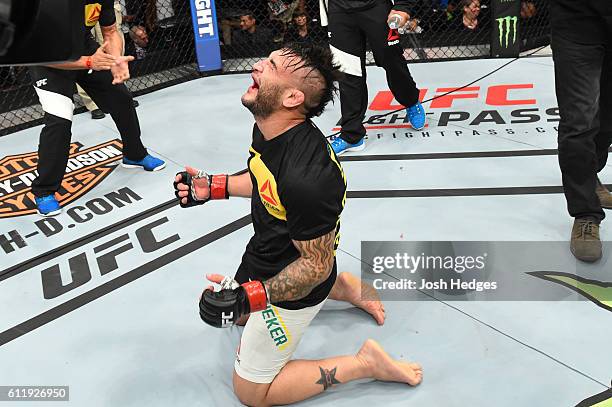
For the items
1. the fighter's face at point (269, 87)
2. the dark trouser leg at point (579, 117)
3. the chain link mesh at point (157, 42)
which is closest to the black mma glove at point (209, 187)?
the fighter's face at point (269, 87)

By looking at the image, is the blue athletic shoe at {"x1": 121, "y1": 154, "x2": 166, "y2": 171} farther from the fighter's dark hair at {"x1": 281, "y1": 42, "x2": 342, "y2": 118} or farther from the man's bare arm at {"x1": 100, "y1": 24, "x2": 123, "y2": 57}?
the fighter's dark hair at {"x1": 281, "y1": 42, "x2": 342, "y2": 118}

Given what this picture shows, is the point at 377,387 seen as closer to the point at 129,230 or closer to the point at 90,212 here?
the point at 129,230

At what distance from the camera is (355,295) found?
205cm

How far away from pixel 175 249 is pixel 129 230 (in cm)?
33

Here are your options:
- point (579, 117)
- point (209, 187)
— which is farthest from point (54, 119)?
point (579, 117)

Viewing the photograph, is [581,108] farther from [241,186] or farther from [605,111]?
[241,186]

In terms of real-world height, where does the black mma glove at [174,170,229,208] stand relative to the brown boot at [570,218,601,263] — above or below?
above

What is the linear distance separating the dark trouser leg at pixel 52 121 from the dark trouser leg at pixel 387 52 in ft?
5.17

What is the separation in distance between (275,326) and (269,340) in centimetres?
4

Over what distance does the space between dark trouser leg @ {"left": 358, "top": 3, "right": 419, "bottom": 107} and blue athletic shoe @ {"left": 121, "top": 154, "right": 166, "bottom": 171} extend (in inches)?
54.6

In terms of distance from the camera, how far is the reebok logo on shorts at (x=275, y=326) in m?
1.60

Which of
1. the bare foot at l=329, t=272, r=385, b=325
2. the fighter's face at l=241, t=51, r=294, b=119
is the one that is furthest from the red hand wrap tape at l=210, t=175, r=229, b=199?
the bare foot at l=329, t=272, r=385, b=325

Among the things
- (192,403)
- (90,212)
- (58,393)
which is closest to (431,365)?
(192,403)

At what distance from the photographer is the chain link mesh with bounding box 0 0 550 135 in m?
5.00
